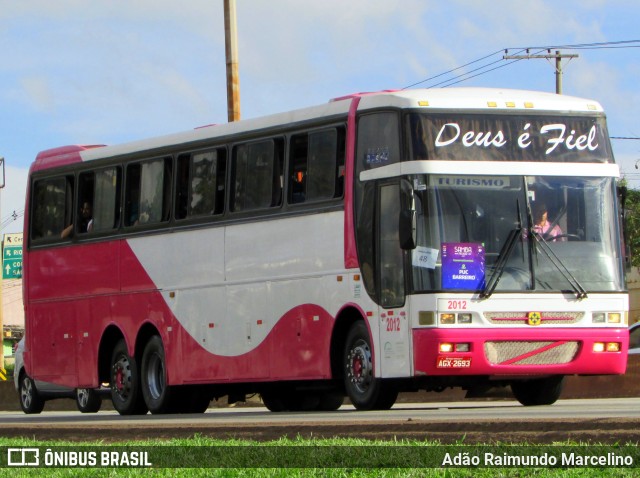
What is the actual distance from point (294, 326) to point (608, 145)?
14.8 ft

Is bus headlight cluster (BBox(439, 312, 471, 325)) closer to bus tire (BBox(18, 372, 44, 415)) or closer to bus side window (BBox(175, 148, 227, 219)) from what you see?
bus side window (BBox(175, 148, 227, 219))

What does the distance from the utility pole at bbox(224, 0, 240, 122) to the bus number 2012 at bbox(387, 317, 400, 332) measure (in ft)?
36.9

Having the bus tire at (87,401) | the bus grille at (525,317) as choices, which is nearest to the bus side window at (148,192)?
the bus tire at (87,401)

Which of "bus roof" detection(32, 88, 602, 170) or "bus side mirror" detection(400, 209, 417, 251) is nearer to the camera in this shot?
"bus side mirror" detection(400, 209, 417, 251)

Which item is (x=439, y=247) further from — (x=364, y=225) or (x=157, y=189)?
(x=157, y=189)

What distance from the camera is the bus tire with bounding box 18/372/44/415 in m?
29.1

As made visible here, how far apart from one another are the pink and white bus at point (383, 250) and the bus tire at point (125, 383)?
0.62ft

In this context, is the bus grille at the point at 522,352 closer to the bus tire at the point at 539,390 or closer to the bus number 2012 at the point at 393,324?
the bus number 2012 at the point at 393,324

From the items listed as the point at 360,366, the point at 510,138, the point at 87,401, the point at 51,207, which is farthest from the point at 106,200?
the point at 510,138

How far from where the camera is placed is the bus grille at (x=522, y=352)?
17891 millimetres

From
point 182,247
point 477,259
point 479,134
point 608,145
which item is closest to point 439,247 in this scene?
point 477,259

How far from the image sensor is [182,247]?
2222 cm

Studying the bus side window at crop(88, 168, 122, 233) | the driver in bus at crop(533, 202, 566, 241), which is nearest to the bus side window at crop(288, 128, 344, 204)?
the driver in bus at crop(533, 202, 566, 241)

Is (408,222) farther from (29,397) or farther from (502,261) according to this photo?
(29,397)
